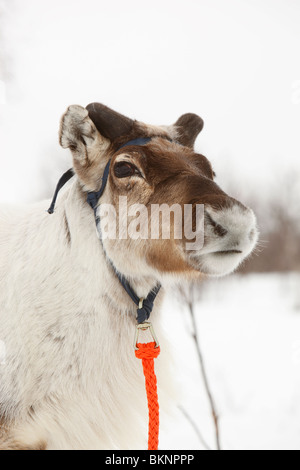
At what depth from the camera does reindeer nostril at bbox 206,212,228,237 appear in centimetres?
178

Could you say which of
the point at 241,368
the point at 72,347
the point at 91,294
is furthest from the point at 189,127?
the point at 241,368

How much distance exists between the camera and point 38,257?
91.4 inches

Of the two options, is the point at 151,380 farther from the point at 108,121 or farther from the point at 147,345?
the point at 108,121

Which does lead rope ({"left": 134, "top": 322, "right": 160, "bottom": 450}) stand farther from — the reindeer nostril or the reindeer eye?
the reindeer eye

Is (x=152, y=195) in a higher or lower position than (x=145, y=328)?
higher

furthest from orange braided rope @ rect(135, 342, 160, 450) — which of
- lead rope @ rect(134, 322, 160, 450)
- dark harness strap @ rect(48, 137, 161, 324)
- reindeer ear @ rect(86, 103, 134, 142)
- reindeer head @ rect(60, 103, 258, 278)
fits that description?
reindeer ear @ rect(86, 103, 134, 142)

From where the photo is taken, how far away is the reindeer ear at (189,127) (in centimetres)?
251

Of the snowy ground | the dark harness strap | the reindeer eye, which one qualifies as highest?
the reindeer eye

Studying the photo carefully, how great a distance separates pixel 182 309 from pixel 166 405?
1.77m

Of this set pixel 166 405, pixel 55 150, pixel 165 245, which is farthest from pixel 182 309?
pixel 165 245

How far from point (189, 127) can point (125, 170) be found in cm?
67

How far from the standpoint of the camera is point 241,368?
5969mm

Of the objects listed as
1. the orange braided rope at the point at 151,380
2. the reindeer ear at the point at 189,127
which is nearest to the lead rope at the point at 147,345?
the orange braided rope at the point at 151,380
